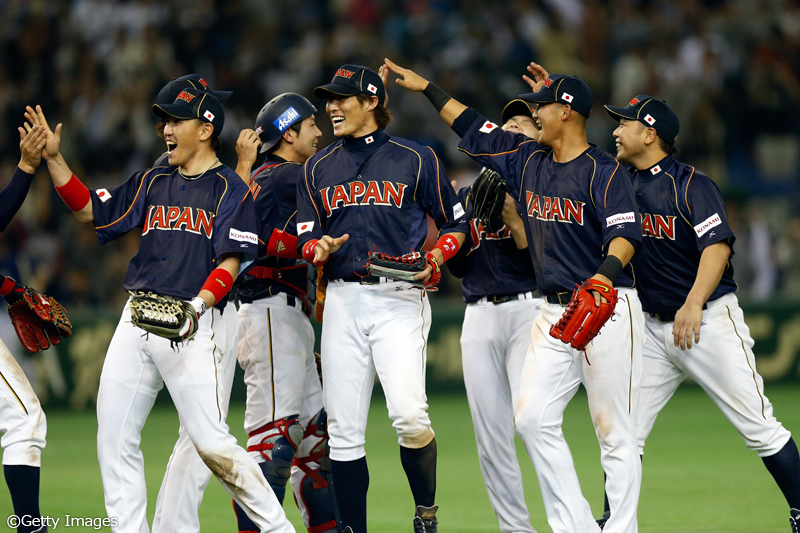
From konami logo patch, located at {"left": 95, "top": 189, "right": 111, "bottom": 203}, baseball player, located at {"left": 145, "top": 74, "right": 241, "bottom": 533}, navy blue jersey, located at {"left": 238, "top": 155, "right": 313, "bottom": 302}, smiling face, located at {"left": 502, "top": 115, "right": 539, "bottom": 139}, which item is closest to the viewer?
baseball player, located at {"left": 145, "top": 74, "right": 241, "bottom": 533}

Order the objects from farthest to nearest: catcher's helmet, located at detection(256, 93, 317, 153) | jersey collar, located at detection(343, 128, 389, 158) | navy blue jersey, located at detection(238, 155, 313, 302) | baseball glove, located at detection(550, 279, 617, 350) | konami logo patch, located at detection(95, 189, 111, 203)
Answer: catcher's helmet, located at detection(256, 93, 317, 153)
navy blue jersey, located at detection(238, 155, 313, 302)
jersey collar, located at detection(343, 128, 389, 158)
konami logo patch, located at detection(95, 189, 111, 203)
baseball glove, located at detection(550, 279, 617, 350)

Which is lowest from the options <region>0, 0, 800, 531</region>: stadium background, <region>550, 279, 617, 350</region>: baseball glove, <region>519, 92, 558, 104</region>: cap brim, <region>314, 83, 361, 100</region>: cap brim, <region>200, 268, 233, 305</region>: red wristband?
<region>550, 279, 617, 350</region>: baseball glove

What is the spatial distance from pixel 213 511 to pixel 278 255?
203 centimetres

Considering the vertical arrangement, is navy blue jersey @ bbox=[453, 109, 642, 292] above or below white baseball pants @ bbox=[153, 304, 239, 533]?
above

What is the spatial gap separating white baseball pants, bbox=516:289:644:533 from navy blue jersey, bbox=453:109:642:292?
226 millimetres

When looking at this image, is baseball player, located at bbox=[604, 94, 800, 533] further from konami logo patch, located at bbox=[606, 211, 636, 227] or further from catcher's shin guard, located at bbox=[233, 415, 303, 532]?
catcher's shin guard, located at bbox=[233, 415, 303, 532]

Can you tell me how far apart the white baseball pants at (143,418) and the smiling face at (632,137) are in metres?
2.75

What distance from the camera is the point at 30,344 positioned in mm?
5711

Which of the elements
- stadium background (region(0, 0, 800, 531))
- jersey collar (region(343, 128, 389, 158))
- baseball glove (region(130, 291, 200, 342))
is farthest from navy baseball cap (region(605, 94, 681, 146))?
stadium background (region(0, 0, 800, 531))

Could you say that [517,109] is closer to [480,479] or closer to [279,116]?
[279,116]

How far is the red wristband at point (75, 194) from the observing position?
5.19 meters

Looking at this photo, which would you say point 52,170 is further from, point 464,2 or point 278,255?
point 464,2

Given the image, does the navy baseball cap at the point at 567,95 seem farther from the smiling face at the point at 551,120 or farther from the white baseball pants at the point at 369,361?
the white baseball pants at the point at 369,361

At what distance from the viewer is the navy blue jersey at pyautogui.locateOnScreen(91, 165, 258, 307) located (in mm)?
4996
